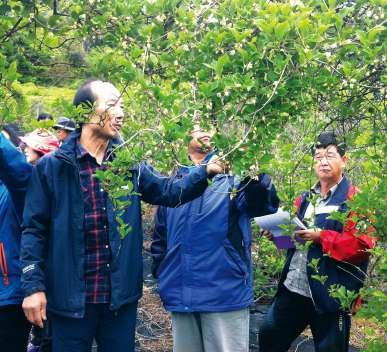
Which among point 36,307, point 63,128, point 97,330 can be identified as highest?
point 63,128

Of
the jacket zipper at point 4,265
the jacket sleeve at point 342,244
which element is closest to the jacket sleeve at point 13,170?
the jacket zipper at point 4,265

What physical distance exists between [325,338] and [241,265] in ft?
2.47

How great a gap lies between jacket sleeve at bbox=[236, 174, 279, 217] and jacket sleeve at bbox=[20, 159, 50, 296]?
0.97m

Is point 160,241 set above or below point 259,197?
below

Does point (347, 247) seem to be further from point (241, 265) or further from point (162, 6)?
point (162, 6)

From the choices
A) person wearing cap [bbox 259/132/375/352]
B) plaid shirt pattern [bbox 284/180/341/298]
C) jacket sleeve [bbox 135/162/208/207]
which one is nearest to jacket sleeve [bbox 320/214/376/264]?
person wearing cap [bbox 259/132/375/352]

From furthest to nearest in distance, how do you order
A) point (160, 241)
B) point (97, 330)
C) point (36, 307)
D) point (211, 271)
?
1. point (160, 241)
2. point (211, 271)
3. point (97, 330)
4. point (36, 307)

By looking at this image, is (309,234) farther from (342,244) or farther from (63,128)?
(63,128)

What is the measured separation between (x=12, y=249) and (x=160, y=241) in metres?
0.94

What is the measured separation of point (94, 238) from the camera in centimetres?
283

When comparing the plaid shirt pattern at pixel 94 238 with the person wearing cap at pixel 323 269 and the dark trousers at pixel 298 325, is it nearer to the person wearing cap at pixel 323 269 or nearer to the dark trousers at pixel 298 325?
the person wearing cap at pixel 323 269

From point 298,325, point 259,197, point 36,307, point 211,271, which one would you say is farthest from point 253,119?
point 298,325

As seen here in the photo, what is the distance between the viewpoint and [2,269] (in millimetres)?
2957

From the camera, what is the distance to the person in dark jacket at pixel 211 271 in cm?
329
